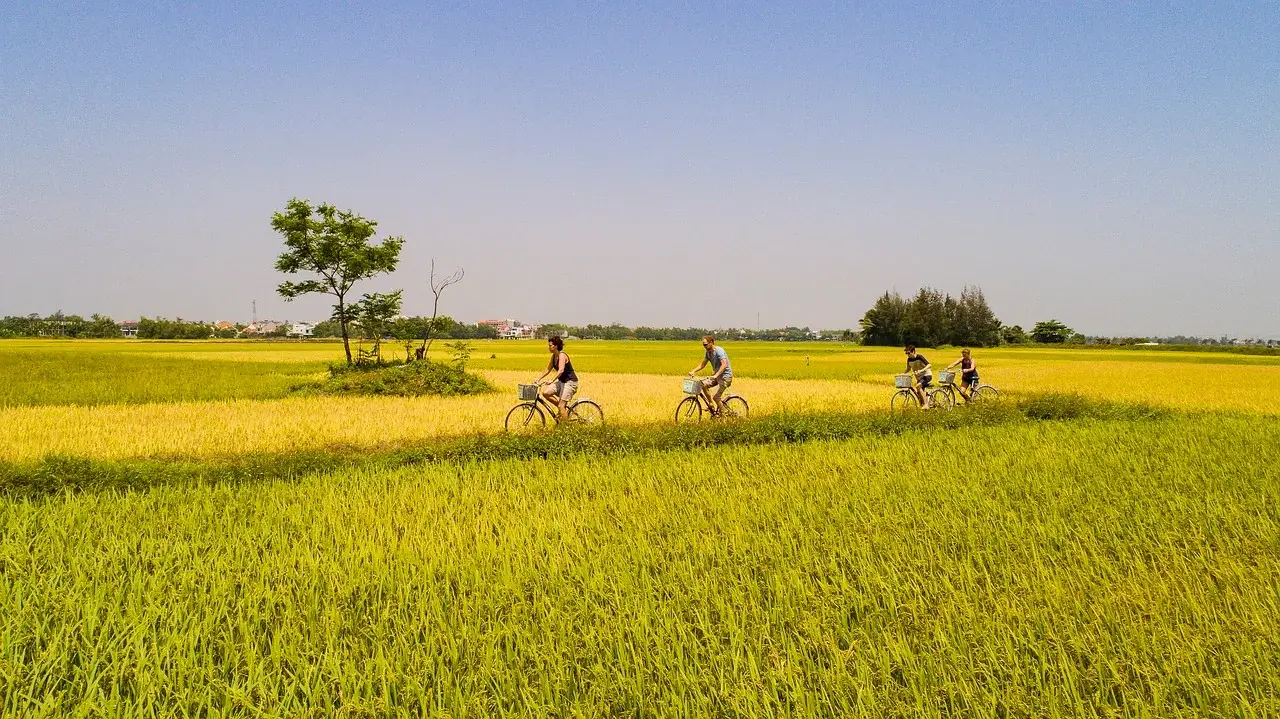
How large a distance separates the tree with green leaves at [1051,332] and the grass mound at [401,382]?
111858 millimetres

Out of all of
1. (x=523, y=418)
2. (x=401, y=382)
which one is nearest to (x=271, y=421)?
(x=523, y=418)

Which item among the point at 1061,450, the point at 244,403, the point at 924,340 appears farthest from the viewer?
the point at 924,340

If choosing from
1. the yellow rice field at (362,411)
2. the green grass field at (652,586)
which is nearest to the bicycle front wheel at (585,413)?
the yellow rice field at (362,411)

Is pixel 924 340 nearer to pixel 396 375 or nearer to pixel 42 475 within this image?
pixel 396 375

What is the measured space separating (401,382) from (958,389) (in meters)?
16.2

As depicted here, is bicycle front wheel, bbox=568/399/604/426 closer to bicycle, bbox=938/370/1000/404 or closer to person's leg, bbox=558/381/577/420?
person's leg, bbox=558/381/577/420

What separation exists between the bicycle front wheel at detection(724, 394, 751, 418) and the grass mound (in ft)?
33.0

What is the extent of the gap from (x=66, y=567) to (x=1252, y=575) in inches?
334

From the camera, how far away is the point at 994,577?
4770mm

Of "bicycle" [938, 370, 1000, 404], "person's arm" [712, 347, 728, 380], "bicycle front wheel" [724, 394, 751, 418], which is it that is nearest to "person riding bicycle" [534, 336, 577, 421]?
"person's arm" [712, 347, 728, 380]

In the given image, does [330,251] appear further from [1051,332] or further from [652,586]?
[1051,332]

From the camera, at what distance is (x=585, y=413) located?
13.1m

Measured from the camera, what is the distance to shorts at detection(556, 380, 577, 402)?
12.1 meters

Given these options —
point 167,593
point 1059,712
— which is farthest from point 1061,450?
point 167,593
